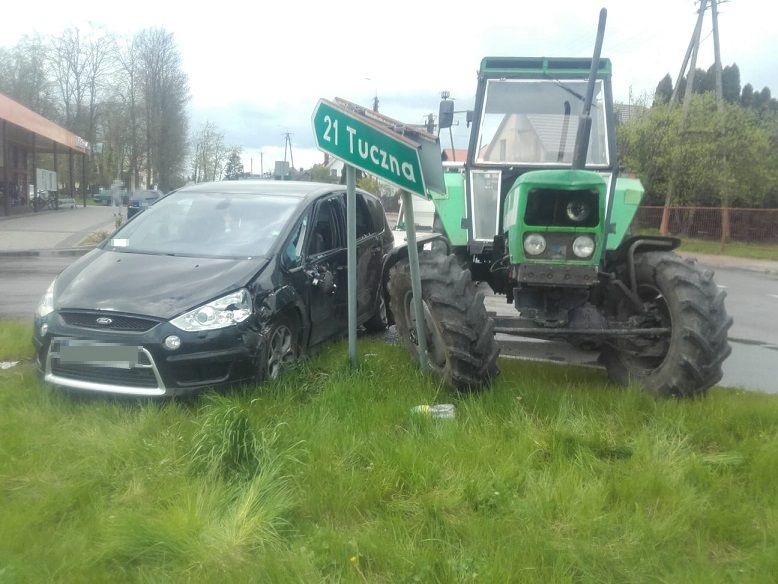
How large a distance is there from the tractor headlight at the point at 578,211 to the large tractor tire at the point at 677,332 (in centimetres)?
73

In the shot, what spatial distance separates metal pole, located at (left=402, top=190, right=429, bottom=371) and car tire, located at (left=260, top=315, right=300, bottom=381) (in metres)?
1.08

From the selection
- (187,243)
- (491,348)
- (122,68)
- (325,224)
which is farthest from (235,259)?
(122,68)

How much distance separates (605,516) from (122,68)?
60800 mm

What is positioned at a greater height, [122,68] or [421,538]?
[122,68]

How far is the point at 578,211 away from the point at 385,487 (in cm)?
251

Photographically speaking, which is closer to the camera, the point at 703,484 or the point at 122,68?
the point at 703,484

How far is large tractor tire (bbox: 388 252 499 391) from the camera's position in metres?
4.84

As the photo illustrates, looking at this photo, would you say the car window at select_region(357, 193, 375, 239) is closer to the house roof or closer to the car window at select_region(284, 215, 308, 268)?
the car window at select_region(284, 215, 308, 268)

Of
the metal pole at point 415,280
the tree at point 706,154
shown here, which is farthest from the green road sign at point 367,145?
the tree at point 706,154

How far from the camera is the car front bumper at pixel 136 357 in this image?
15.9 feet

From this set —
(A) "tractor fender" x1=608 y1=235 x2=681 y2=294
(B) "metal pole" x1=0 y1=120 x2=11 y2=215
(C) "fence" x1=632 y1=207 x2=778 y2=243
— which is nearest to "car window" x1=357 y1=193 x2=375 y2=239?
(A) "tractor fender" x1=608 y1=235 x2=681 y2=294

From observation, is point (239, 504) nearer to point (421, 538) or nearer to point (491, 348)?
point (421, 538)

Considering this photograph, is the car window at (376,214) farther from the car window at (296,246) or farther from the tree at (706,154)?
the tree at (706,154)

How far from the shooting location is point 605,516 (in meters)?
3.46
